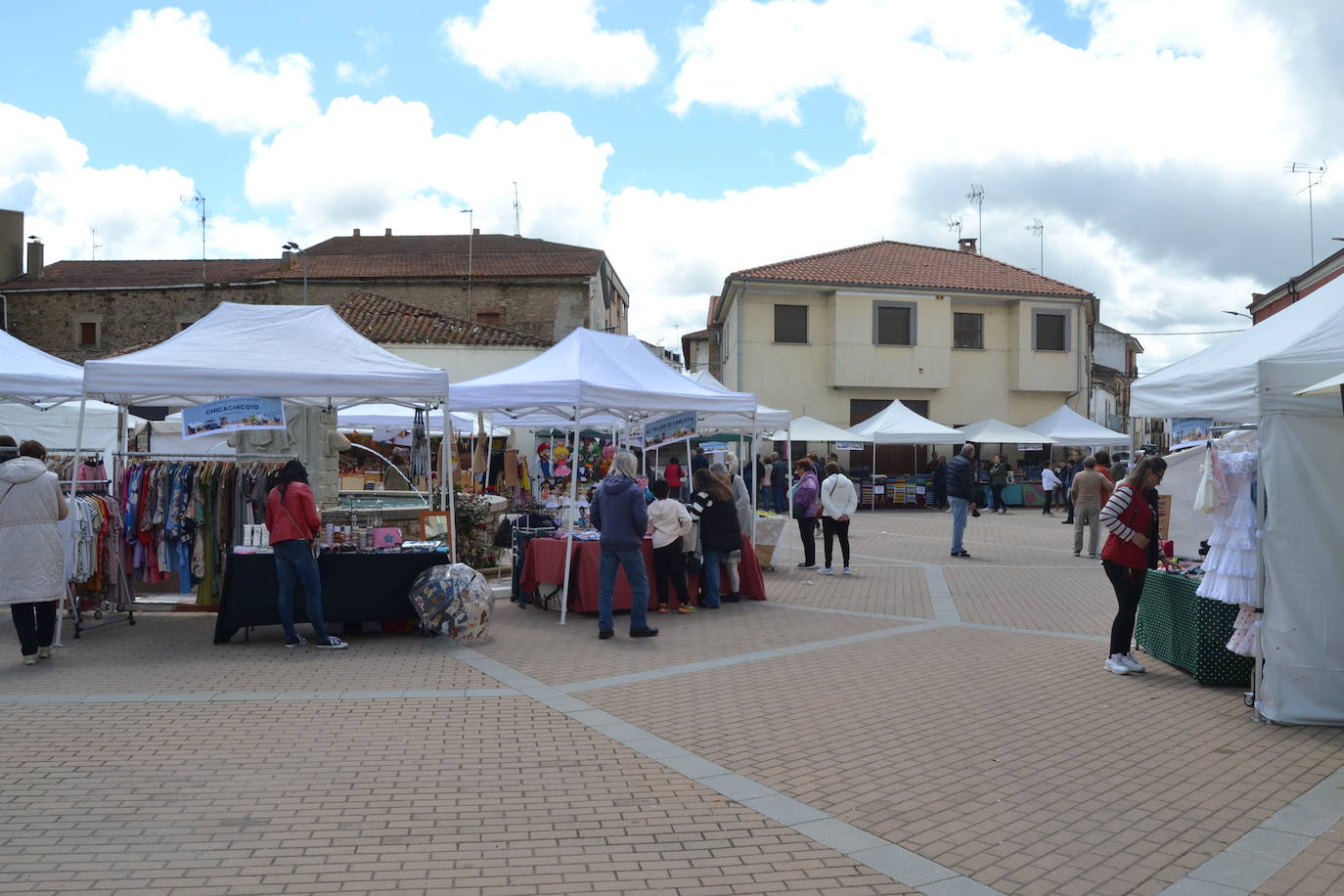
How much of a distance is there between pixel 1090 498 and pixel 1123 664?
9.17 meters

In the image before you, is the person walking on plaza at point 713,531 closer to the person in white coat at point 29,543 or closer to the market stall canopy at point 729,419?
the market stall canopy at point 729,419

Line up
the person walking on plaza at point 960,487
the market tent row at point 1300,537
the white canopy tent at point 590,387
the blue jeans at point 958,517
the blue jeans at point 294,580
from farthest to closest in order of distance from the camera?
1. the blue jeans at point 958,517
2. the person walking on plaza at point 960,487
3. the white canopy tent at point 590,387
4. the blue jeans at point 294,580
5. the market tent row at point 1300,537

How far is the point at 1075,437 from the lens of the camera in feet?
100.0

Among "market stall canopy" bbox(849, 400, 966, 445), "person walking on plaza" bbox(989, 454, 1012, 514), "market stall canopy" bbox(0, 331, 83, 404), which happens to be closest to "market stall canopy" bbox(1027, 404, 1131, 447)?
"person walking on plaza" bbox(989, 454, 1012, 514)

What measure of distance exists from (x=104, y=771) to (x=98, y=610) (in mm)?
5304

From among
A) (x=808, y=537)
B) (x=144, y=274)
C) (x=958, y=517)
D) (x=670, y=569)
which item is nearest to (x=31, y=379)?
(x=670, y=569)

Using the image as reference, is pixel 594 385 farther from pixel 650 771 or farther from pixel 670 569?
pixel 650 771

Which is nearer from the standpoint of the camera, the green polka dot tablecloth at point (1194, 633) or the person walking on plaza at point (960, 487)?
the green polka dot tablecloth at point (1194, 633)

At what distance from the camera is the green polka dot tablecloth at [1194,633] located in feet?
24.2

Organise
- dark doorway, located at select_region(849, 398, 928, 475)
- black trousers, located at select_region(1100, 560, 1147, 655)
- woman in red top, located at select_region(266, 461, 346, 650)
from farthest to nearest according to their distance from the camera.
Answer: dark doorway, located at select_region(849, 398, 928, 475) → woman in red top, located at select_region(266, 461, 346, 650) → black trousers, located at select_region(1100, 560, 1147, 655)

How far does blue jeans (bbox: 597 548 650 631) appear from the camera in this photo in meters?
9.25

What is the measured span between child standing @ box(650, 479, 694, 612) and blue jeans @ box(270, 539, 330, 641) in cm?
341

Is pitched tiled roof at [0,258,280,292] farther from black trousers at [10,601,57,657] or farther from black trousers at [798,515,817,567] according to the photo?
black trousers at [10,601,57,657]

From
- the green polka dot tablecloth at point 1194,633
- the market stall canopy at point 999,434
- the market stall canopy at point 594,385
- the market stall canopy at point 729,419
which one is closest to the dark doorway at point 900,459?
the market stall canopy at point 999,434
